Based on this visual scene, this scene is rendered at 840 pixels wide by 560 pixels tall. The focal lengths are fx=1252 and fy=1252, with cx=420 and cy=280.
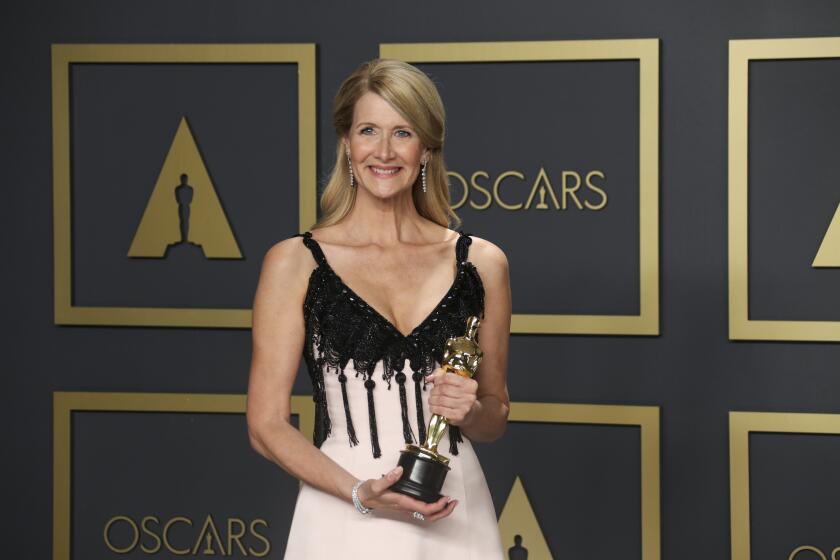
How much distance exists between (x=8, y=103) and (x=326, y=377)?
2.20 m

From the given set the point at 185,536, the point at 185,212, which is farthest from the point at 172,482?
the point at 185,212

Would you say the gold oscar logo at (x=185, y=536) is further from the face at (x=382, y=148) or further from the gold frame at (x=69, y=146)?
the face at (x=382, y=148)

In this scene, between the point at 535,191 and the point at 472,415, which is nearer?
the point at 472,415

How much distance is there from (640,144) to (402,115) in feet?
5.43

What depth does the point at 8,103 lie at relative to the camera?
13.3 ft

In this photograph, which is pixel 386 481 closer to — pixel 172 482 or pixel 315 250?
pixel 315 250

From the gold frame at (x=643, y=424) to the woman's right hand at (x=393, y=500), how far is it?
1710mm

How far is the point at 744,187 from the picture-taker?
372 centimetres

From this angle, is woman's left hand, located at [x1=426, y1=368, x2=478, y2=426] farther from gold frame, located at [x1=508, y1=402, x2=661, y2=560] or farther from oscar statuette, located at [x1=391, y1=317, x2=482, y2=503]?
gold frame, located at [x1=508, y1=402, x2=661, y2=560]

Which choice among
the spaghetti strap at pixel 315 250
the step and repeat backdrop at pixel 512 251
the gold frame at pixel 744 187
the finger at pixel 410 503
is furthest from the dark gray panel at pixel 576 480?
the finger at pixel 410 503

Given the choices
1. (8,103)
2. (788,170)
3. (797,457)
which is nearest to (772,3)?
(788,170)

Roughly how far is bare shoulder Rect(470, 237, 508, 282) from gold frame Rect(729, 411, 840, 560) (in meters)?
1.53

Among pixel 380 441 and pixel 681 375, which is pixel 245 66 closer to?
pixel 681 375

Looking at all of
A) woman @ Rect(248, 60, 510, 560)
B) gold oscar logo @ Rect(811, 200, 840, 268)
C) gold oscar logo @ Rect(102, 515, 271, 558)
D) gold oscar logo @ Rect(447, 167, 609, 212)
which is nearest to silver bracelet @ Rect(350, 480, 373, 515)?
woman @ Rect(248, 60, 510, 560)
